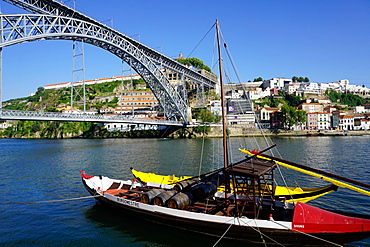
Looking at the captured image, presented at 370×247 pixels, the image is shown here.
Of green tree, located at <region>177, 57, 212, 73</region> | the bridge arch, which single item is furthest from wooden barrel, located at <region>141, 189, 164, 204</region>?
green tree, located at <region>177, 57, 212, 73</region>

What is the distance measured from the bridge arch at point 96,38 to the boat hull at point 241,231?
87.1 feet

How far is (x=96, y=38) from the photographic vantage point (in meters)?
40.6

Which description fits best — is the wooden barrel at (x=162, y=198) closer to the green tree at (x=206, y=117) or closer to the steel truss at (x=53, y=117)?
the steel truss at (x=53, y=117)

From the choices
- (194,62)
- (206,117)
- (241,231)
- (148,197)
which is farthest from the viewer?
(194,62)

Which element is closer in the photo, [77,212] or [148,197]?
[148,197]

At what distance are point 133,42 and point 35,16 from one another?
19795 millimetres

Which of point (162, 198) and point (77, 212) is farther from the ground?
point (162, 198)

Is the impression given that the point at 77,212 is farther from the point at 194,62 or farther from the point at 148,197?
the point at 194,62

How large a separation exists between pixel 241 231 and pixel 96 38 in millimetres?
39084

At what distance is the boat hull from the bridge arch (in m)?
26.6

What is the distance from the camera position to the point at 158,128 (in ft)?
230

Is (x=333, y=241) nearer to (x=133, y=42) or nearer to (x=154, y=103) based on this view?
(x=133, y=42)

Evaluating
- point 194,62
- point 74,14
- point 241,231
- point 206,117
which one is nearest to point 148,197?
point 241,231

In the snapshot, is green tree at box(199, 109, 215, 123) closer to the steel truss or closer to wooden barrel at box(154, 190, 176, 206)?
the steel truss
